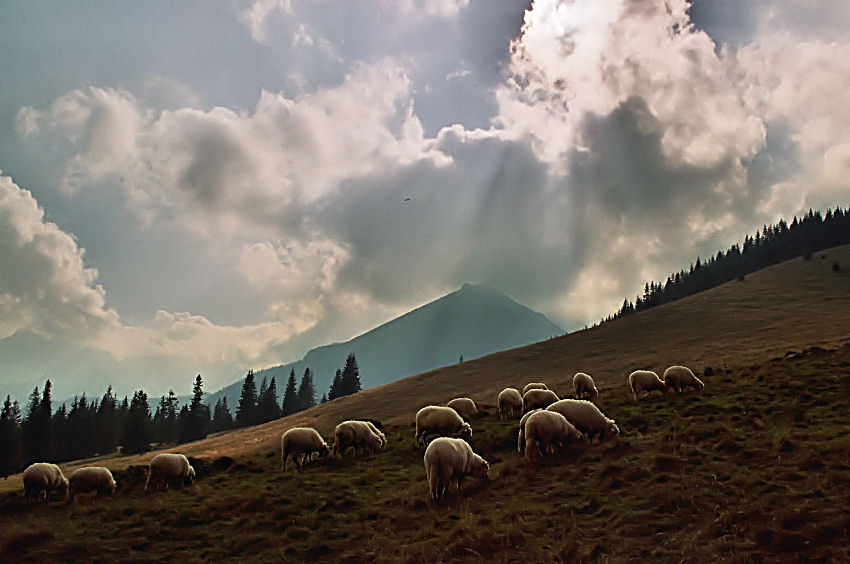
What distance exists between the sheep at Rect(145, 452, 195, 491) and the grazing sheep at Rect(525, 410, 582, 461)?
47.7 ft

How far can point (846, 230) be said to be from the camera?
13988 centimetres

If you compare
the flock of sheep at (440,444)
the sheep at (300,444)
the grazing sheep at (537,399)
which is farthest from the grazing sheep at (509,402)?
the sheep at (300,444)

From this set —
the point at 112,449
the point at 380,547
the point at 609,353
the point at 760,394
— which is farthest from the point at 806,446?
the point at 112,449

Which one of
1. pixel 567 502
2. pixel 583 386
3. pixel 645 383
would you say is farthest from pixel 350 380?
pixel 567 502

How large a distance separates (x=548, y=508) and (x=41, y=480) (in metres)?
20.3

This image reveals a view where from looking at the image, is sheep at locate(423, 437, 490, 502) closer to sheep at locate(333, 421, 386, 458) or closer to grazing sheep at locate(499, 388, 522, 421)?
sheep at locate(333, 421, 386, 458)

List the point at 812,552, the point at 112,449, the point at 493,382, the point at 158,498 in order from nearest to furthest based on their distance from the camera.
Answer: the point at 812,552, the point at 158,498, the point at 493,382, the point at 112,449

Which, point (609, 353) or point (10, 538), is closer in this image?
point (10, 538)

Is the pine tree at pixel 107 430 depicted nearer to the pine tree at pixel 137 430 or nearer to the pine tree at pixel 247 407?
the pine tree at pixel 137 430

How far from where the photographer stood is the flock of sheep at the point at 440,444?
14.5 metres

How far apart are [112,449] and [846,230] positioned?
19736 cm

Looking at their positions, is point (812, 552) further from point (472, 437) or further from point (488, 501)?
point (472, 437)

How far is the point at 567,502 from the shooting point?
12.3 metres

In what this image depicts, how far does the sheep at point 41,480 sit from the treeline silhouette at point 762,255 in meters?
128
